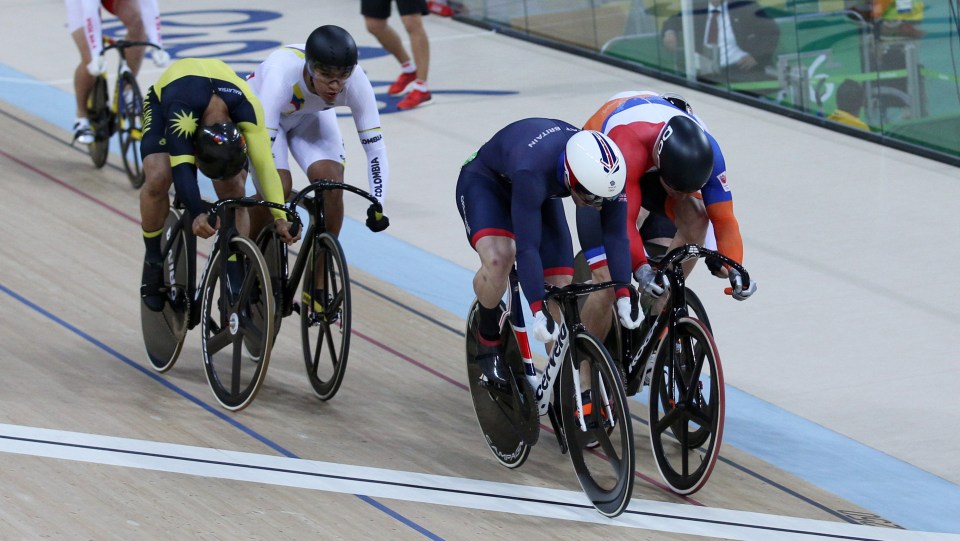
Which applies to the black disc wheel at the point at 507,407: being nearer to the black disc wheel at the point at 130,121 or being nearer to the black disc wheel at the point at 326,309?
the black disc wheel at the point at 326,309

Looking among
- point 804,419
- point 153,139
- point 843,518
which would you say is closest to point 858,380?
point 804,419

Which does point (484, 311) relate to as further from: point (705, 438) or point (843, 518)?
point (843, 518)

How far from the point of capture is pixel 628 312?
4.39 metres

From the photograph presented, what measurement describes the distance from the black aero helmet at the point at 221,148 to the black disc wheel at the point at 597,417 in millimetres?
1421

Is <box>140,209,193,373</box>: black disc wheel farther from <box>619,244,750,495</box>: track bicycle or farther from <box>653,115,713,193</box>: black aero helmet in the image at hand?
<box>653,115,713,193</box>: black aero helmet

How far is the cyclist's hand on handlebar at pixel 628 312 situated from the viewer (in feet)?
14.4

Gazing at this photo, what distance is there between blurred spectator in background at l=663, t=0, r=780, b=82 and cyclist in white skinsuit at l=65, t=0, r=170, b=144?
13.5 ft

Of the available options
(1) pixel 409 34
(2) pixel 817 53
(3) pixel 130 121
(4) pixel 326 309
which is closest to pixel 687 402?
(4) pixel 326 309

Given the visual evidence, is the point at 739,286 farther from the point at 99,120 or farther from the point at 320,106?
the point at 99,120

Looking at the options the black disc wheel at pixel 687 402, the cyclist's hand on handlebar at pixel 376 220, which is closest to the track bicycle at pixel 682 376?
the black disc wheel at pixel 687 402

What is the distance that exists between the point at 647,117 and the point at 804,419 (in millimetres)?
1402

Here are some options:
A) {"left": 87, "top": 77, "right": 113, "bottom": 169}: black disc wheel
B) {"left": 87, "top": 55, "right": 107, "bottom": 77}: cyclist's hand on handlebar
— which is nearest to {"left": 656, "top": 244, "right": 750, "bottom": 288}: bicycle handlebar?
{"left": 87, "top": 55, "right": 107, "bottom": 77}: cyclist's hand on handlebar

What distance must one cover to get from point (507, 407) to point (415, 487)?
407 millimetres

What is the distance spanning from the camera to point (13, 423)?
5078 millimetres
